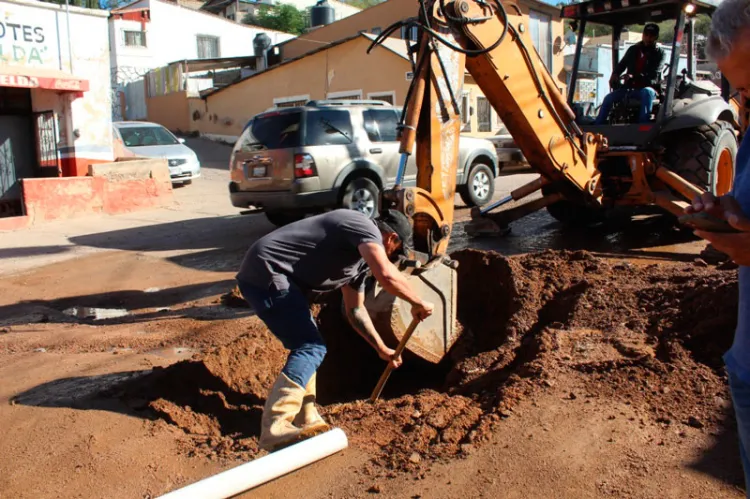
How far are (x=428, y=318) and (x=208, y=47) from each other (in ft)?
114

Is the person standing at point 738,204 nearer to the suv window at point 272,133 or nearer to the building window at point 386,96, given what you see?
the suv window at point 272,133

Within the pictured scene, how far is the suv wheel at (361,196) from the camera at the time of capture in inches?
424

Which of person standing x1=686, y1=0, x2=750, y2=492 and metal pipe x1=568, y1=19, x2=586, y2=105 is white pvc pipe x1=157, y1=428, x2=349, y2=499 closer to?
person standing x1=686, y1=0, x2=750, y2=492

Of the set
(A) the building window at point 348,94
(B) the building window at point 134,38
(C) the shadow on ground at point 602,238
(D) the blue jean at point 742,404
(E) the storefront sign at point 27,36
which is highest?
(B) the building window at point 134,38

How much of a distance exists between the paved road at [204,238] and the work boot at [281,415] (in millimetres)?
5533

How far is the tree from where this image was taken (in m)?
43.5

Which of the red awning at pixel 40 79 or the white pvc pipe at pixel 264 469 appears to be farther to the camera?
the red awning at pixel 40 79

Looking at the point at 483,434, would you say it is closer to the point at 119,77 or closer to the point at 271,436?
the point at 271,436

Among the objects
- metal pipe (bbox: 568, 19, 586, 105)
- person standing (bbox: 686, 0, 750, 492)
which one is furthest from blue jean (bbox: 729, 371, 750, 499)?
metal pipe (bbox: 568, 19, 586, 105)

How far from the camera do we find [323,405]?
17.7 ft

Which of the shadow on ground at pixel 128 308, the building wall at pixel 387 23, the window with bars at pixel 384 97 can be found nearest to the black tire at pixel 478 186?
the shadow on ground at pixel 128 308

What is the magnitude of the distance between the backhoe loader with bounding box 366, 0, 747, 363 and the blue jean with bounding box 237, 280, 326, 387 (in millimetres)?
1033

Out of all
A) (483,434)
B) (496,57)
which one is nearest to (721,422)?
(483,434)

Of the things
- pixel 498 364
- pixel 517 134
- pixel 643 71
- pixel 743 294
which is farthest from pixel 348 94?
pixel 743 294
